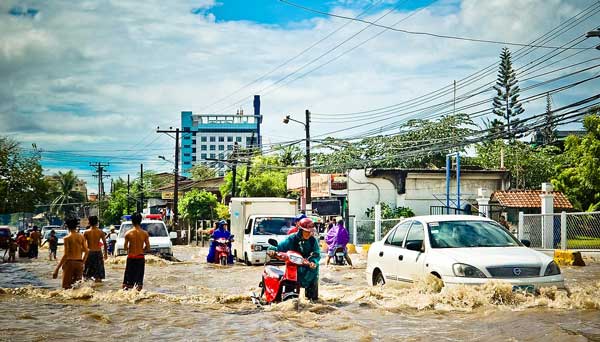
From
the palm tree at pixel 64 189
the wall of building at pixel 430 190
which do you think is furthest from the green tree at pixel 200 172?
the wall of building at pixel 430 190

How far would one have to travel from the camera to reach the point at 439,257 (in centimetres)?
1087

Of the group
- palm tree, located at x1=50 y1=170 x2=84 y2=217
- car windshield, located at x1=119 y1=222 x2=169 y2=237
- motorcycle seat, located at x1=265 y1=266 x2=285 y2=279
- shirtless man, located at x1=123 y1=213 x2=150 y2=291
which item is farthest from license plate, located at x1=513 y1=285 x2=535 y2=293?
palm tree, located at x1=50 y1=170 x2=84 y2=217

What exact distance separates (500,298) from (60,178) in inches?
3915

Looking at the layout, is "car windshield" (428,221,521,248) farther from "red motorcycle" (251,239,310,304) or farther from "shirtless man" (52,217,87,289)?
"shirtless man" (52,217,87,289)

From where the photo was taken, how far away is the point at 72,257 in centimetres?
1408

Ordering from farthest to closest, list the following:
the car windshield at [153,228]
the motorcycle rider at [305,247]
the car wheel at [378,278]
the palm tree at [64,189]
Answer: the palm tree at [64,189] → the car windshield at [153,228] → the car wheel at [378,278] → the motorcycle rider at [305,247]

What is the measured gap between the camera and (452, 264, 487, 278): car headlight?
33.7ft

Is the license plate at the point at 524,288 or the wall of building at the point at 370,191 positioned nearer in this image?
the license plate at the point at 524,288

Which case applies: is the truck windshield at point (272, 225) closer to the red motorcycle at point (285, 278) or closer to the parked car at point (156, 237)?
the parked car at point (156, 237)

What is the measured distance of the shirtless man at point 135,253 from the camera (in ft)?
45.9

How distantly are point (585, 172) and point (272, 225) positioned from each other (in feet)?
74.7

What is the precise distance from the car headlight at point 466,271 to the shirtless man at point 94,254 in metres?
8.91

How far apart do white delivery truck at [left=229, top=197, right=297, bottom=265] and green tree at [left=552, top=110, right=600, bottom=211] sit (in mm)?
20074

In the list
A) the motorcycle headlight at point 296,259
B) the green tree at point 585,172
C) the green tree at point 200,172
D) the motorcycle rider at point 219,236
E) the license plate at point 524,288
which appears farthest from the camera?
the green tree at point 200,172
